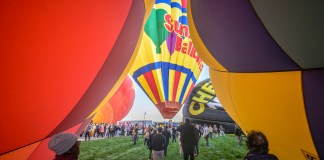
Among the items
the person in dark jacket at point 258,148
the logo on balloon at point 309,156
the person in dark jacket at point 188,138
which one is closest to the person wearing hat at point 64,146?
the person in dark jacket at point 258,148

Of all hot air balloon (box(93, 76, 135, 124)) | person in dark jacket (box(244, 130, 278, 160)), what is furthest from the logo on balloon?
hot air balloon (box(93, 76, 135, 124))

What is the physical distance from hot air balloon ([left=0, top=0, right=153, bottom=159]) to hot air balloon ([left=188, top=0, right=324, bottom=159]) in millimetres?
1220

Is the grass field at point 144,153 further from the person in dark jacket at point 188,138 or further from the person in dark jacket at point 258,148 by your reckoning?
the person in dark jacket at point 258,148

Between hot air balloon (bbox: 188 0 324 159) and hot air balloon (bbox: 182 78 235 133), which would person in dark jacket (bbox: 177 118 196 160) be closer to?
hot air balloon (bbox: 188 0 324 159)

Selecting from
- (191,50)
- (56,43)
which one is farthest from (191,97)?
(56,43)

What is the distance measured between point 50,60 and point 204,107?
15099mm

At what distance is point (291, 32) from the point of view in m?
2.01

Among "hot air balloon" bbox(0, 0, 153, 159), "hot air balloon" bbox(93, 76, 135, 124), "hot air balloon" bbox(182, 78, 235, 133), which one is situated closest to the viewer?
"hot air balloon" bbox(0, 0, 153, 159)

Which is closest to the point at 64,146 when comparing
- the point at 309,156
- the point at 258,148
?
the point at 258,148

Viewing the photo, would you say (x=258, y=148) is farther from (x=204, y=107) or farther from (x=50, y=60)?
(x=204, y=107)

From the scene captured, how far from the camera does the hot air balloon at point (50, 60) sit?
172 centimetres

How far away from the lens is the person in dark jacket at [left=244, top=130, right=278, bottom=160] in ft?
6.35

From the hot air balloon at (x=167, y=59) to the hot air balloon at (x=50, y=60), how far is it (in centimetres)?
731

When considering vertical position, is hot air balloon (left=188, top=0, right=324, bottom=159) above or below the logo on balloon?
above
